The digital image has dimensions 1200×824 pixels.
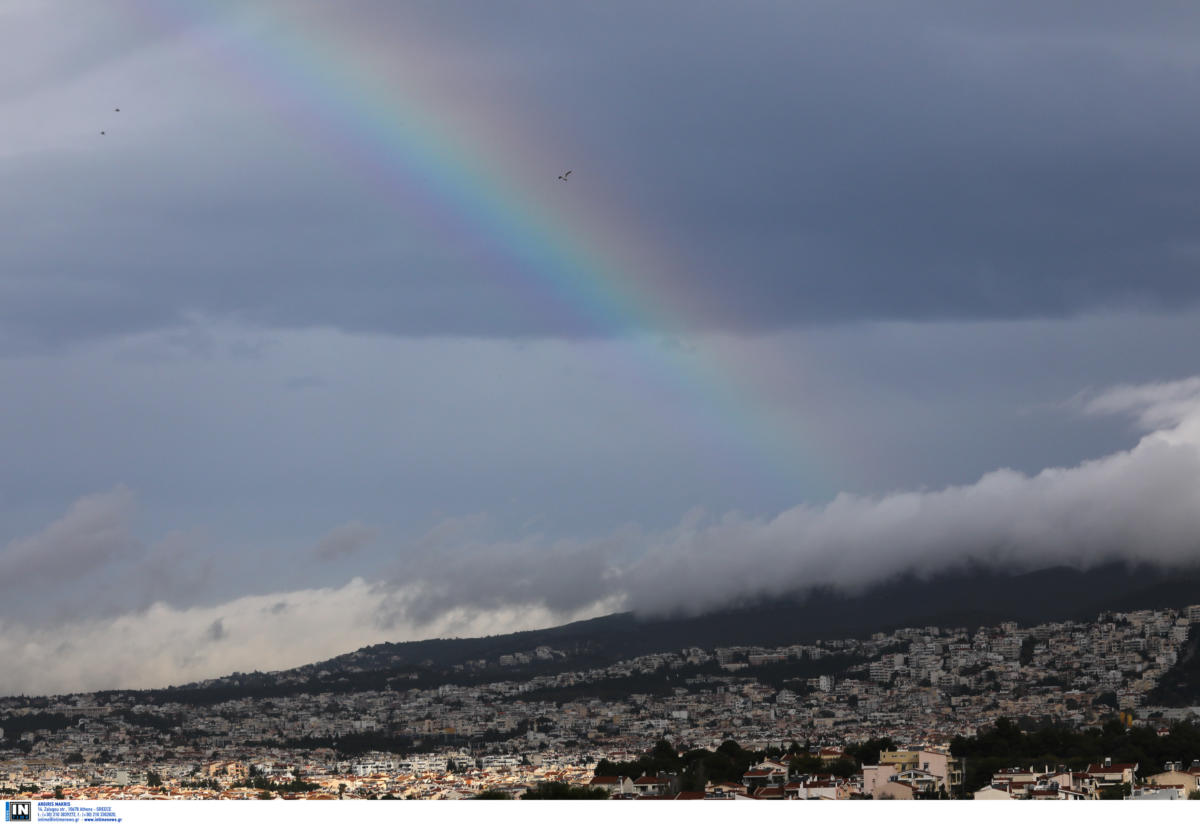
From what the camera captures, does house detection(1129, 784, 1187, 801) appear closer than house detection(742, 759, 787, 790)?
Yes

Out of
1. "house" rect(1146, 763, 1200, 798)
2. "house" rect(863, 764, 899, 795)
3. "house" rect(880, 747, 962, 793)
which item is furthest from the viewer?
"house" rect(880, 747, 962, 793)

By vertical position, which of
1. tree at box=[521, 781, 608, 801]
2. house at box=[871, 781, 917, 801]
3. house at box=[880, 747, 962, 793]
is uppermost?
house at box=[880, 747, 962, 793]

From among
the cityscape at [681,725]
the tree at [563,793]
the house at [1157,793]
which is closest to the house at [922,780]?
the cityscape at [681,725]

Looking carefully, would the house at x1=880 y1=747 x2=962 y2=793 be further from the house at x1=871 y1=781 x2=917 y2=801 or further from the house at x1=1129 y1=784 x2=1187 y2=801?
the house at x1=1129 y1=784 x2=1187 y2=801

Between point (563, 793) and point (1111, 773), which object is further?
point (563, 793)

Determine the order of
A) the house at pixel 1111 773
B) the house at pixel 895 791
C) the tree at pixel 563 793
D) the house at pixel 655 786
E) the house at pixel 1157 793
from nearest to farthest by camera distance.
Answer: the house at pixel 1157 793 < the house at pixel 895 791 < the house at pixel 1111 773 < the tree at pixel 563 793 < the house at pixel 655 786

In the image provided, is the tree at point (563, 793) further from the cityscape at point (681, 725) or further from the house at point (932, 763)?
the house at point (932, 763)

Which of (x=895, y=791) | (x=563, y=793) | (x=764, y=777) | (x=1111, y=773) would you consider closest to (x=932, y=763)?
(x=895, y=791)

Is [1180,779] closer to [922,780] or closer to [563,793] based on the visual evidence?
[922,780]

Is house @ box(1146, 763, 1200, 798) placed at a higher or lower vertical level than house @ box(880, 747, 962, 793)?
lower

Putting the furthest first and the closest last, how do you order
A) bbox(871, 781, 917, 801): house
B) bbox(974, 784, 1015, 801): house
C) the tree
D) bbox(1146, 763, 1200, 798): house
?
the tree < bbox(871, 781, 917, 801): house < bbox(1146, 763, 1200, 798): house < bbox(974, 784, 1015, 801): house

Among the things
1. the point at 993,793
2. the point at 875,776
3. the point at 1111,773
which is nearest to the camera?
the point at 993,793

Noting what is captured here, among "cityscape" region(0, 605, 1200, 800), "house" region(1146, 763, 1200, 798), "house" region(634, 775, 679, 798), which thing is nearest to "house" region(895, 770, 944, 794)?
"cityscape" region(0, 605, 1200, 800)
